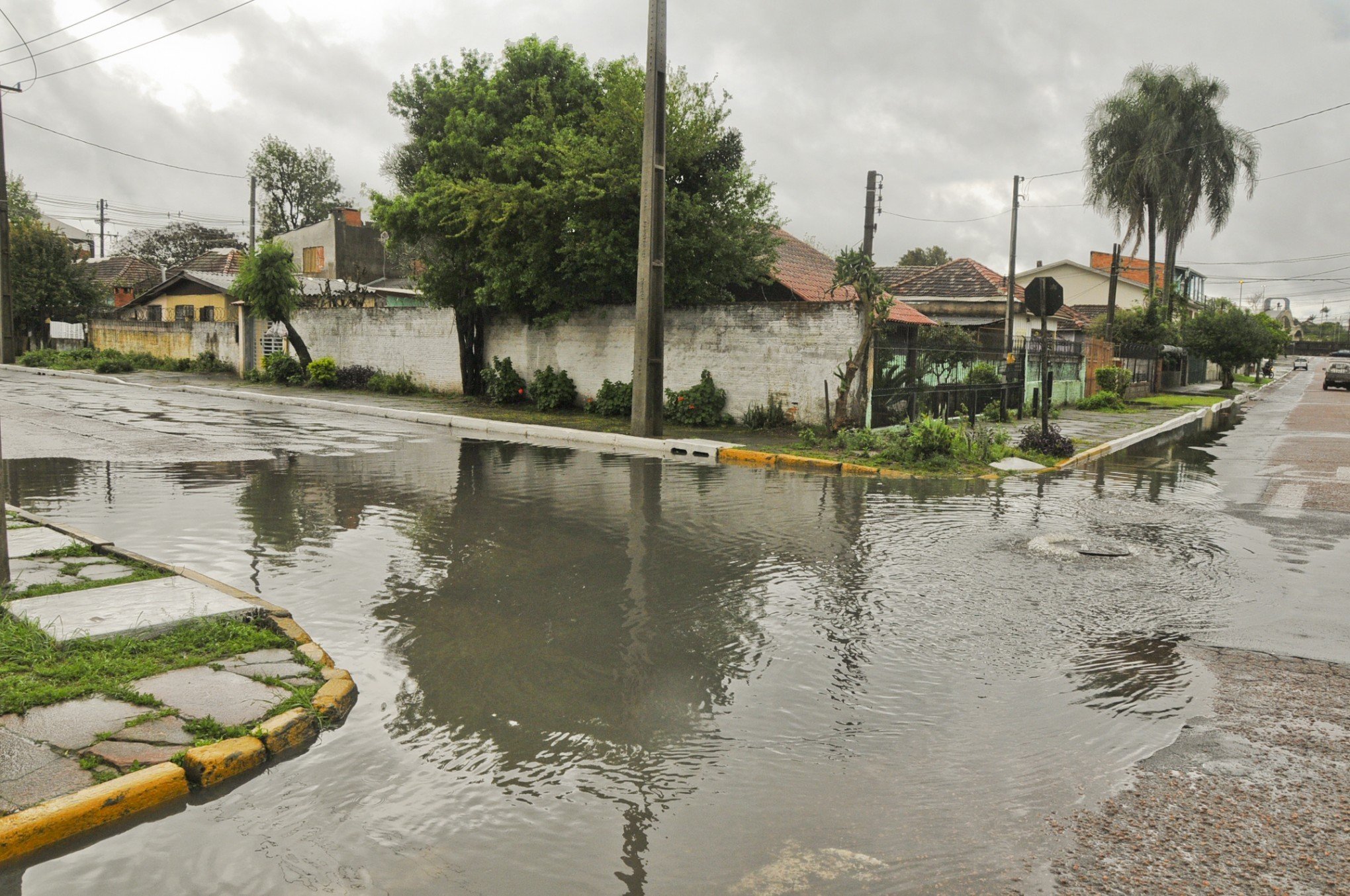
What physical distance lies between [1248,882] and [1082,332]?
37118 mm

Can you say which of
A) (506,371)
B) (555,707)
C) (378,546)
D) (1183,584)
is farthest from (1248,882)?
(506,371)

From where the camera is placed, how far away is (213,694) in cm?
460

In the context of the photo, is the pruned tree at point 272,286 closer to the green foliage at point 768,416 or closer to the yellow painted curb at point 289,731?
the green foliage at point 768,416

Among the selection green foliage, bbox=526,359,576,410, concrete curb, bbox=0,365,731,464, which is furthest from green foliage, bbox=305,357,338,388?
green foliage, bbox=526,359,576,410

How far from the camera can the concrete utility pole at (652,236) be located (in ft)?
55.5

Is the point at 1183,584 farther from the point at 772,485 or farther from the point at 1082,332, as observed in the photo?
the point at 1082,332

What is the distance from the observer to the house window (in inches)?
2047

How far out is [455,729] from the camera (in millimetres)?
4465

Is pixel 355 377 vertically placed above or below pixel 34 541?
above

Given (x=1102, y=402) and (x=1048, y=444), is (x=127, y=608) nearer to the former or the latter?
(x=1048, y=444)

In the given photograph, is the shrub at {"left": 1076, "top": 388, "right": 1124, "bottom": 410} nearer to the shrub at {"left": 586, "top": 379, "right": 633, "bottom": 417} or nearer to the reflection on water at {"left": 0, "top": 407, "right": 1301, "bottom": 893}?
the shrub at {"left": 586, "top": 379, "right": 633, "bottom": 417}

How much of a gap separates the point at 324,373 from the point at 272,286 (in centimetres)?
366

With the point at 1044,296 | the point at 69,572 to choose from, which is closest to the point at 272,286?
the point at 1044,296

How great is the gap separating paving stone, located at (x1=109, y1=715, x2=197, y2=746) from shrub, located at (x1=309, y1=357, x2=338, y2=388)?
29.1 m
